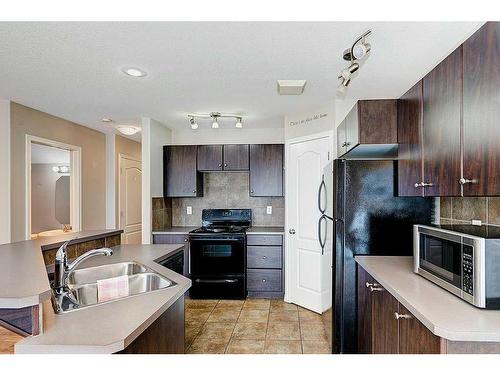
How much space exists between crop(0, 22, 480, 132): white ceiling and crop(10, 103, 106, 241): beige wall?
236 mm

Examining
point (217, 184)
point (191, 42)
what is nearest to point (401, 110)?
point (191, 42)

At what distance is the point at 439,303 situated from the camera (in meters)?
1.37

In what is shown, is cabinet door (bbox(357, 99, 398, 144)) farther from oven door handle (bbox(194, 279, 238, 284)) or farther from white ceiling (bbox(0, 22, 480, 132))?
oven door handle (bbox(194, 279, 238, 284))

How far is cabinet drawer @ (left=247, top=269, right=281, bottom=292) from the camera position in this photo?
13.3 feet

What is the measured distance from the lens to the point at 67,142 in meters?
4.09

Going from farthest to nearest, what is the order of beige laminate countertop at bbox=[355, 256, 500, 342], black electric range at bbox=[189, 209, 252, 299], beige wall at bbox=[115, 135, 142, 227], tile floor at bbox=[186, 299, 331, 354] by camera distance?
beige wall at bbox=[115, 135, 142, 227], black electric range at bbox=[189, 209, 252, 299], tile floor at bbox=[186, 299, 331, 354], beige laminate countertop at bbox=[355, 256, 500, 342]

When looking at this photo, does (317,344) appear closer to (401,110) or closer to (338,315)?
(338,315)

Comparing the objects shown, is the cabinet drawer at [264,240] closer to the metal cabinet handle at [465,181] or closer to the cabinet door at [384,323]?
the cabinet door at [384,323]

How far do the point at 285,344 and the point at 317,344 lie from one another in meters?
0.28

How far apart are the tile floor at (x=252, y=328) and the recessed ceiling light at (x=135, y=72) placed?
229 cm

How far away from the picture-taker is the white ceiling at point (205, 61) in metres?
1.81

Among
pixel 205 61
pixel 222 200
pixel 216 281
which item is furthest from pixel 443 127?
pixel 222 200

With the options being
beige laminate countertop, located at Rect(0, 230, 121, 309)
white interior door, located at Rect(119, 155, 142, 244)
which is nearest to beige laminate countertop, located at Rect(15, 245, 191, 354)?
beige laminate countertop, located at Rect(0, 230, 121, 309)

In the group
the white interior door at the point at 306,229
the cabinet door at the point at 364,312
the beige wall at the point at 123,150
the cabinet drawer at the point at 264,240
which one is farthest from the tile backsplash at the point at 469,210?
the beige wall at the point at 123,150
